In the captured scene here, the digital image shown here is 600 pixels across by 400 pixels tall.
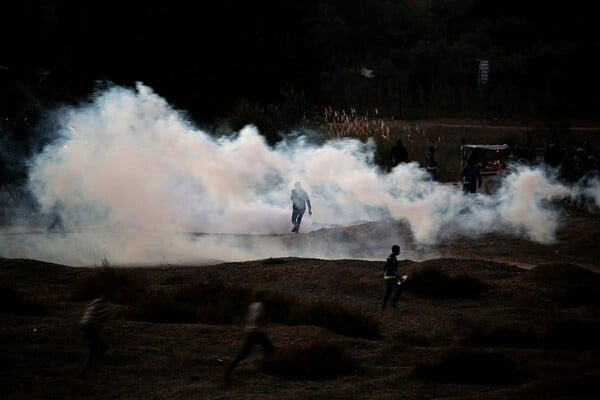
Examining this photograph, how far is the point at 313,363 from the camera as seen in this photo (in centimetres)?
1469

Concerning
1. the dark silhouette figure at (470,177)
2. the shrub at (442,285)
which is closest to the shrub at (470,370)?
the shrub at (442,285)

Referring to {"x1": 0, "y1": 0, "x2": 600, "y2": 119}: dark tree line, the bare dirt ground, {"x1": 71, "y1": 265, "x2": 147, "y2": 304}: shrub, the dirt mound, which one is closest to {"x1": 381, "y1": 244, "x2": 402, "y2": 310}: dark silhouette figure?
the bare dirt ground

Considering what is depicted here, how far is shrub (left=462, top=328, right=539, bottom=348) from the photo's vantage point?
53.3ft

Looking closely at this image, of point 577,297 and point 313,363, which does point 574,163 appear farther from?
point 313,363

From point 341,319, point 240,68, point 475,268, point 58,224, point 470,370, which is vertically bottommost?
point 470,370

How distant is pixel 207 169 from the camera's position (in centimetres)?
3158

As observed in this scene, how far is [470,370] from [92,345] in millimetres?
5477

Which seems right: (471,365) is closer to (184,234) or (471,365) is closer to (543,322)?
(543,322)

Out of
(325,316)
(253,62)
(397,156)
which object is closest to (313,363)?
(325,316)

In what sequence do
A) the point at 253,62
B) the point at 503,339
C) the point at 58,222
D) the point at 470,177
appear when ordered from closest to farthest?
the point at 503,339
the point at 58,222
the point at 470,177
the point at 253,62

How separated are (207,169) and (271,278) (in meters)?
10.2

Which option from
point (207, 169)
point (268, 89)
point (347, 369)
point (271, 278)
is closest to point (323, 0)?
point (268, 89)

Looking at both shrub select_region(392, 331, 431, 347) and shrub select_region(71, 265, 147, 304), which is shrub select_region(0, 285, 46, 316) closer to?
shrub select_region(71, 265, 147, 304)

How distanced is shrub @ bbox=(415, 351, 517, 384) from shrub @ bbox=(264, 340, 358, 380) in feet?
3.86
